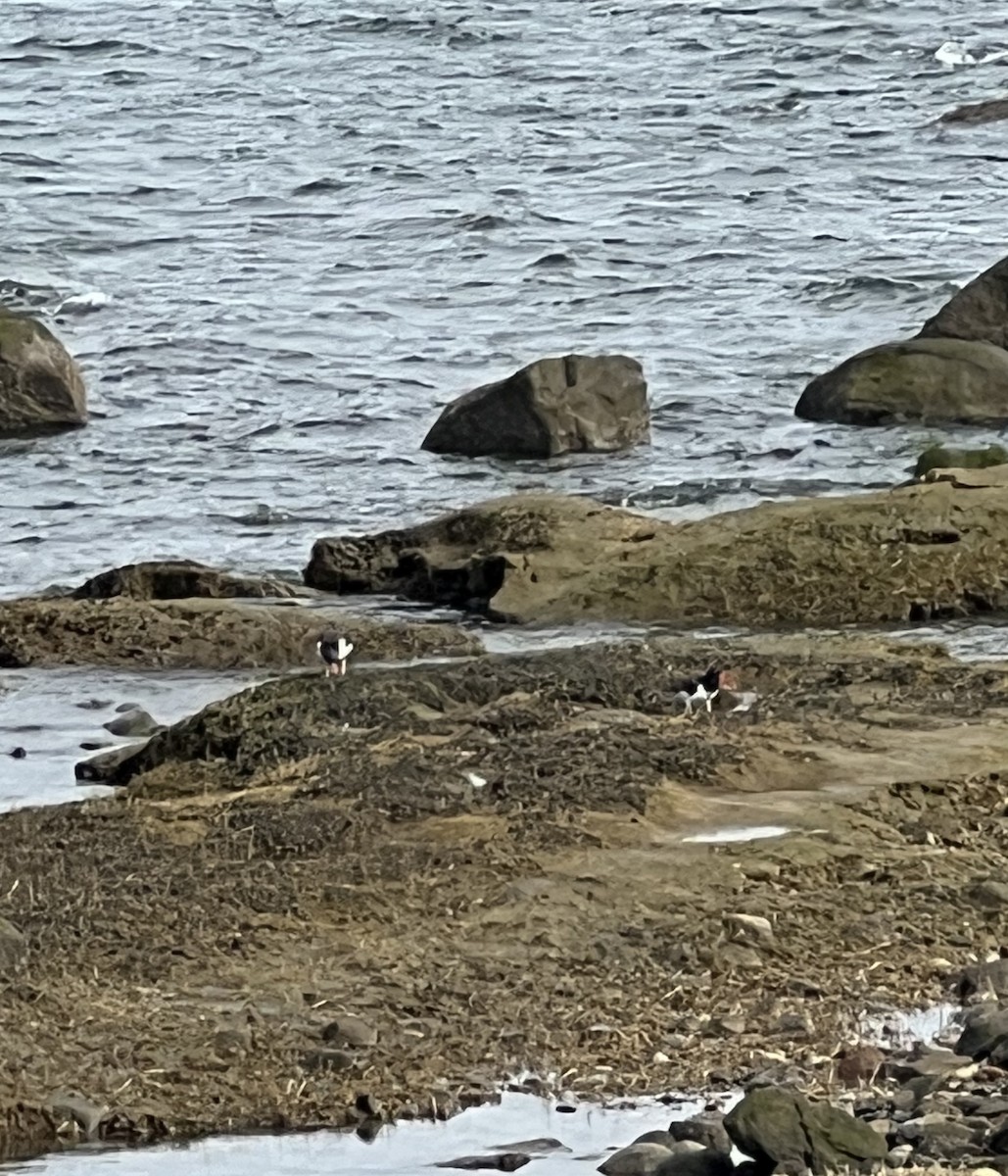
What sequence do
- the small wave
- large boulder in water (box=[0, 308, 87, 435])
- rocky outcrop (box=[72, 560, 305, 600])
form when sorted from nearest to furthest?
1. rocky outcrop (box=[72, 560, 305, 600])
2. large boulder in water (box=[0, 308, 87, 435])
3. the small wave

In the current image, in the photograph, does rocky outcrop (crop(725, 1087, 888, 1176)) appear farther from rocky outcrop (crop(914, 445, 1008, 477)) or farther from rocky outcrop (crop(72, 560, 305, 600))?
rocky outcrop (crop(914, 445, 1008, 477))

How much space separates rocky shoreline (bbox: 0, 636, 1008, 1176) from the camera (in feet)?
26.2

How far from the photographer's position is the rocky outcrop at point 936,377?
67.7 feet

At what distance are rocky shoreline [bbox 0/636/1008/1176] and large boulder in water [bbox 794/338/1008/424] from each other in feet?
29.5

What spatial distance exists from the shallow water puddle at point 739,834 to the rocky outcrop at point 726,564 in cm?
512

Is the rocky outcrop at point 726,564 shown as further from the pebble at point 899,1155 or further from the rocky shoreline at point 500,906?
the pebble at point 899,1155

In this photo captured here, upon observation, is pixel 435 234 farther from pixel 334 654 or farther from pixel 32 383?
pixel 334 654

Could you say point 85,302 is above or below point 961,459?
below

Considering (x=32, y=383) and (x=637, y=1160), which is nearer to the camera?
(x=637, y=1160)

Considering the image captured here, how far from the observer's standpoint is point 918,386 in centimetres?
2073

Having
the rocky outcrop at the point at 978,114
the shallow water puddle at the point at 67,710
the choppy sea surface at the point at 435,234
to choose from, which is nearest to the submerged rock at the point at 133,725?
the shallow water puddle at the point at 67,710

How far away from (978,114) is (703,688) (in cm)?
2395

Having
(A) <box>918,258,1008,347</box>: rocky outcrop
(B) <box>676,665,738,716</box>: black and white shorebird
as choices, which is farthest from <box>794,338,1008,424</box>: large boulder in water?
(B) <box>676,665,738,716</box>: black and white shorebird

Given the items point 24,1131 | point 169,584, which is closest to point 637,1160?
point 24,1131
